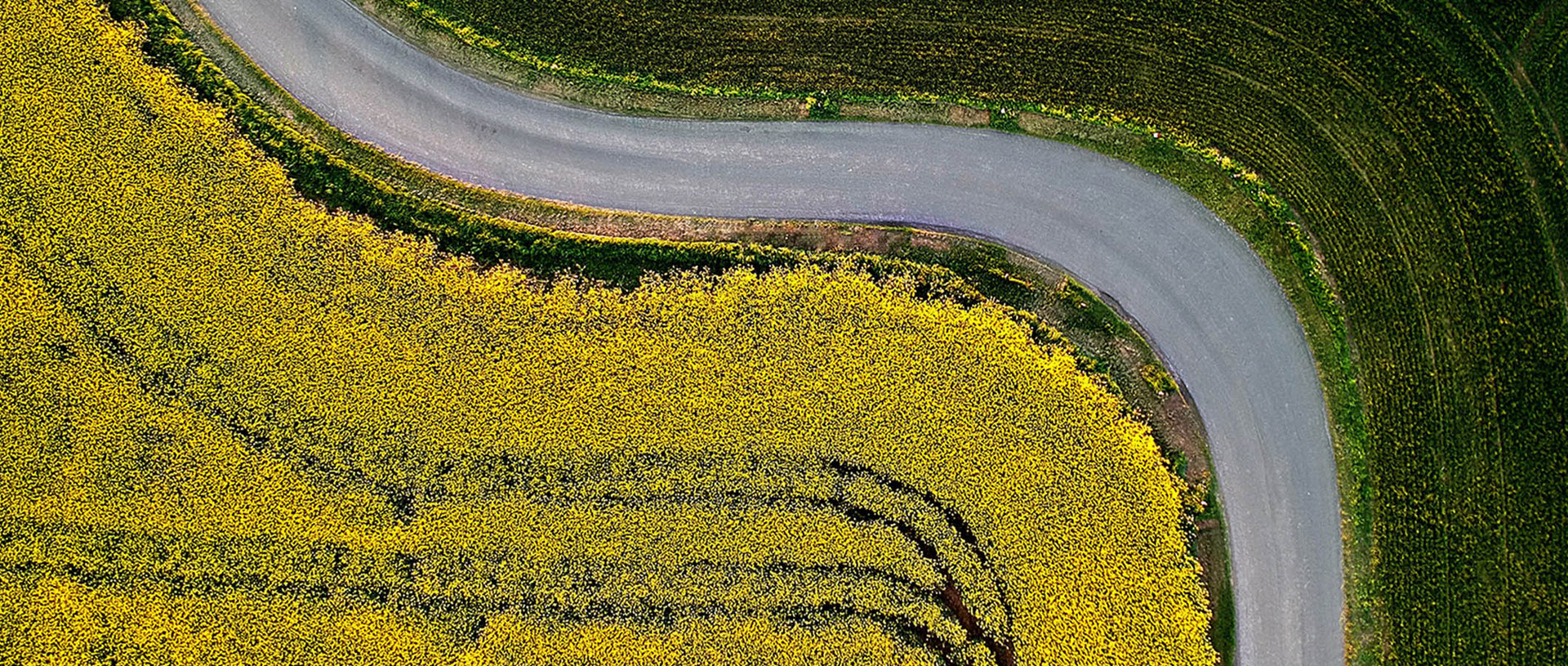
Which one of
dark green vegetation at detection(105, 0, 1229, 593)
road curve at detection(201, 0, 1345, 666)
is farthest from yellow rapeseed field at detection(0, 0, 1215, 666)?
road curve at detection(201, 0, 1345, 666)

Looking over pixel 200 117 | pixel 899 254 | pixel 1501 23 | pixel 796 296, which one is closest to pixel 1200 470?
pixel 899 254

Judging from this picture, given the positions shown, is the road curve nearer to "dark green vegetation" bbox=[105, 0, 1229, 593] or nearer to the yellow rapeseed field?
"dark green vegetation" bbox=[105, 0, 1229, 593]

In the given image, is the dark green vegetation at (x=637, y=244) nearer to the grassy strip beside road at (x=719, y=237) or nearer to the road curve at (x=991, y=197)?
the grassy strip beside road at (x=719, y=237)

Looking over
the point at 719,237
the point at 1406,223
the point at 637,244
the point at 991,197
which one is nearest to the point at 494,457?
the point at 637,244

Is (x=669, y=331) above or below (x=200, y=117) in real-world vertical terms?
below

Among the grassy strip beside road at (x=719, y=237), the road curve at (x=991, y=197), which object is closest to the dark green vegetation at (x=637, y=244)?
the grassy strip beside road at (x=719, y=237)

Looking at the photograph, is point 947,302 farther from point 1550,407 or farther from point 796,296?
point 1550,407
